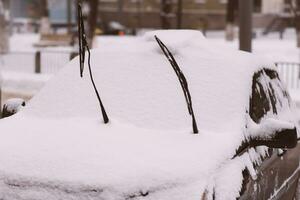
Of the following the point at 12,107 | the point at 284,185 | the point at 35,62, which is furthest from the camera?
the point at 35,62

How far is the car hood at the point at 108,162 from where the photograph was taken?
3398 mm

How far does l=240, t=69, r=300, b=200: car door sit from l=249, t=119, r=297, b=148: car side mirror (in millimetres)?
207

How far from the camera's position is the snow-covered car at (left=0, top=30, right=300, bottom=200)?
3.46 metres

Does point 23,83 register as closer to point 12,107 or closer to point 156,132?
point 12,107

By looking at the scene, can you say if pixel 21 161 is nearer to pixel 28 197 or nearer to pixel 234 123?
pixel 28 197

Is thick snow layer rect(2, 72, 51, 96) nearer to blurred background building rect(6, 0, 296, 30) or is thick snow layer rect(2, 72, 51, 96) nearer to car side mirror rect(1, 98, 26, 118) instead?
car side mirror rect(1, 98, 26, 118)

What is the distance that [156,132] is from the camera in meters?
4.06

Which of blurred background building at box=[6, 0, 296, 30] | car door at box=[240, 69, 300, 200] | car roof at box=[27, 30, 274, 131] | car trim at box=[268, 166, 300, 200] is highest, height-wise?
car roof at box=[27, 30, 274, 131]

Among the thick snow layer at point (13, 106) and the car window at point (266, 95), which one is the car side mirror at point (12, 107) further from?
the car window at point (266, 95)

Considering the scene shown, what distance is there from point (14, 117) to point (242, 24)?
216 inches

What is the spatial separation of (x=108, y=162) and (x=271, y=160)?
1.51 meters

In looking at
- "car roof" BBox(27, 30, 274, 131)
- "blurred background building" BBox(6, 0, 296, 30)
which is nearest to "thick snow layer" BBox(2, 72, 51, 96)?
"car roof" BBox(27, 30, 274, 131)

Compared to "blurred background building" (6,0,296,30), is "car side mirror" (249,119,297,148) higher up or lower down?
higher up

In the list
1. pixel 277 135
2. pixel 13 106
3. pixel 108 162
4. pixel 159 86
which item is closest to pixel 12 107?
pixel 13 106
